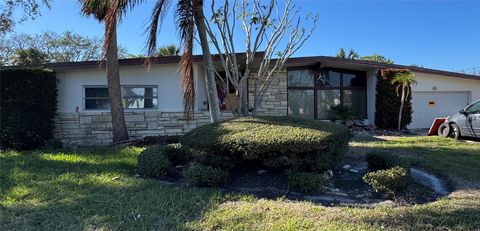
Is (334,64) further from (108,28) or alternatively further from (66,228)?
(66,228)

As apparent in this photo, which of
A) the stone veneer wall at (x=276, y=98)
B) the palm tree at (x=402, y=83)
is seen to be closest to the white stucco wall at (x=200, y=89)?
the stone veneer wall at (x=276, y=98)

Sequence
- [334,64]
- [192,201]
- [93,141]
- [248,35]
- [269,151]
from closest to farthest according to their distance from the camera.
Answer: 1. [192,201]
2. [269,151]
3. [248,35]
4. [93,141]
5. [334,64]

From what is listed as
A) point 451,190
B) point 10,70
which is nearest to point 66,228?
point 451,190

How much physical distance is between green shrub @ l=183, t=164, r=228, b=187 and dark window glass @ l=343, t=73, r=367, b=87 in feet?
42.2

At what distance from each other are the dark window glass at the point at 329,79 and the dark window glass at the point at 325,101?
307mm

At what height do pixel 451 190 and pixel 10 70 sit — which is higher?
pixel 10 70

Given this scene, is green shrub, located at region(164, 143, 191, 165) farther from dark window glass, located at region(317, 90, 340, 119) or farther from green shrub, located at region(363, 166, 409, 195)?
dark window glass, located at region(317, 90, 340, 119)

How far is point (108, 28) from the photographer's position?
8086mm

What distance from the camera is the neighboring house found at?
13016mm

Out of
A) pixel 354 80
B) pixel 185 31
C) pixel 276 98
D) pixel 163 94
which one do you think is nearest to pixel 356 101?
pixel 354 80

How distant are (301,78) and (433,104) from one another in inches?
244

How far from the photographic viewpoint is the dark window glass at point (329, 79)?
17.3 meters

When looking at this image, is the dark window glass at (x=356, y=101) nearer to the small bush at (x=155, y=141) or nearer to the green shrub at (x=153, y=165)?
the small bush at (x=155, y=141)

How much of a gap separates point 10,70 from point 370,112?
13.7 m
